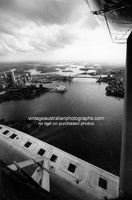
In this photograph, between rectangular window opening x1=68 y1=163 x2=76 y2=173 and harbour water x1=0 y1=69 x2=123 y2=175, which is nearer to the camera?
rectangular window opening x1=68 y1=163 x2=76 y2=173

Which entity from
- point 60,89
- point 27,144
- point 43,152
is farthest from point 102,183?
point 60,89

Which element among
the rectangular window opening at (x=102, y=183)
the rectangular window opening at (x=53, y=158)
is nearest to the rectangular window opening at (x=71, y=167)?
the rectangular window opening at (x=53, y=158)

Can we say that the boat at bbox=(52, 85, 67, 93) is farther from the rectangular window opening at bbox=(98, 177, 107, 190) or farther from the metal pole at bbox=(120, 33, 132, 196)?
the metal pole at bbox=(120, 33, 132, 196)

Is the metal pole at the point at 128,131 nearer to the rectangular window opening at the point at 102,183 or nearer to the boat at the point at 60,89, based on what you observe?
the rectangular window opening at the point at 102,183

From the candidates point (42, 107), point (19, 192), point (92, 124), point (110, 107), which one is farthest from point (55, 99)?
point (19, 192)

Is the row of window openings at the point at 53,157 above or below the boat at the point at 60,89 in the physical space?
below

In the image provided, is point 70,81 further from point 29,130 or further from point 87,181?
point 87,181

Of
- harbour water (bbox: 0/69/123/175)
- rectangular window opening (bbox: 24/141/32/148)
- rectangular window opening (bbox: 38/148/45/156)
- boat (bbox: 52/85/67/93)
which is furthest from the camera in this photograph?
boat (bbox: 52/85/67/93)

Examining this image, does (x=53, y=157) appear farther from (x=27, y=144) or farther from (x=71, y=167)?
(x=27, y=144)

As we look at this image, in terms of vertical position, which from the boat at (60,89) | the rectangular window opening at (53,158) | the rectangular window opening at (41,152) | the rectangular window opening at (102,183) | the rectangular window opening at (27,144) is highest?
the boat at (60,89)

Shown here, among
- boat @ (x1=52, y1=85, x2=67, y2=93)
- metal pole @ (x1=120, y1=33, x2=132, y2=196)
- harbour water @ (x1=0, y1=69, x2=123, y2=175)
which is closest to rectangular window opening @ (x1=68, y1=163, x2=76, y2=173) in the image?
harbour water @ (x1=0, y1=69, x2=123, y2=175)
